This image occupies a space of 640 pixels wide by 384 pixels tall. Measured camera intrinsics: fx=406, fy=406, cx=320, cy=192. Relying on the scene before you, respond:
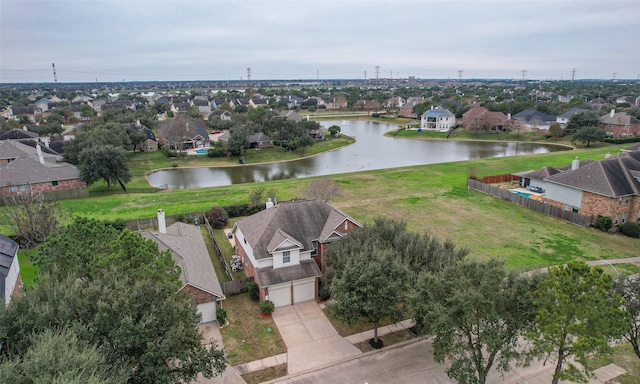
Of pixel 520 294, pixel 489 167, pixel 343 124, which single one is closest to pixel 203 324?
pixel 520 294

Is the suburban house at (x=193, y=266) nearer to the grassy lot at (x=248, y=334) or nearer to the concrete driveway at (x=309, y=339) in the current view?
the grassy lot at (x=248, y=334)

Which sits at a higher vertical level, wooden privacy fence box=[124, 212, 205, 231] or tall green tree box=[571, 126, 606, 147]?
tall green tree box=[571, 126, 606, 147]

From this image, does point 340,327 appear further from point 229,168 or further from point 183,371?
point 229,168

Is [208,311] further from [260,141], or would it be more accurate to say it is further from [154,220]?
[260,141]

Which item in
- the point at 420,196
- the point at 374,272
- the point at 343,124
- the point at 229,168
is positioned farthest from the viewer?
the point at 343,124

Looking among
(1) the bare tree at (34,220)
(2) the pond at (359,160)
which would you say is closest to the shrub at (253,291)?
→ (1) the bare tree at (34,220)

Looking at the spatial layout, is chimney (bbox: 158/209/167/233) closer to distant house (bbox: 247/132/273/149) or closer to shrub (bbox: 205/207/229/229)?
shrub (bbox: 205/207/229/229)

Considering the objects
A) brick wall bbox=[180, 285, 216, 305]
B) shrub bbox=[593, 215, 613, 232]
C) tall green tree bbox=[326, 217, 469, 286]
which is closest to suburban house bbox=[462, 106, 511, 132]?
shrub bbox=[593, 215, 613, 232]
